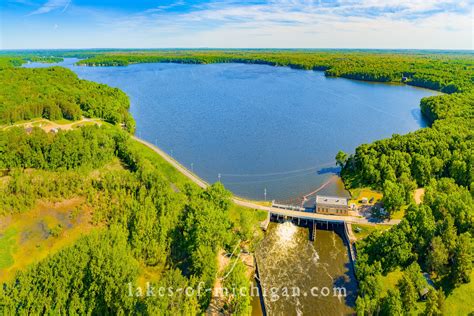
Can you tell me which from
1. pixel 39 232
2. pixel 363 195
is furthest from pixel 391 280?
pixel 39 232

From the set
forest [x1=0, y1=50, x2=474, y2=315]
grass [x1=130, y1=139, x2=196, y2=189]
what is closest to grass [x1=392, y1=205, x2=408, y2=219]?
forest [x1=0, y1=50, x2=474, y2=315]

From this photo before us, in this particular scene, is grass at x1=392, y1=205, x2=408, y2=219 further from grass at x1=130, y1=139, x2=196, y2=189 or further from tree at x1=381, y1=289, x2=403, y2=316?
grass at x1=130, y1=139, x2=196, y2=189

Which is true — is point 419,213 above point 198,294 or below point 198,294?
above

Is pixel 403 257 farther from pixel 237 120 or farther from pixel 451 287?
pixel 237 120

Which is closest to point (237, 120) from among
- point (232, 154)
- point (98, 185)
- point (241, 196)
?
point (232, 154)

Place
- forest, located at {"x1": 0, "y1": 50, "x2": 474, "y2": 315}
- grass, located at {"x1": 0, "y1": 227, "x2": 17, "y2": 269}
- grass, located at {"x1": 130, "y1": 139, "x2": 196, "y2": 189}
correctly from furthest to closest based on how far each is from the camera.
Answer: grass, located at {"x1": 130, "y1": 139, "x2": 196, "y2": 189}, grass, located at {"x1": 0, "y1": 227, "x2": 17, "y2": 269}, forest, located at {"x1": 0, "y1": 50, "x2": 474, "y2": 315}

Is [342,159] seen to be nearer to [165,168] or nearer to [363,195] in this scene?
[363,195]
